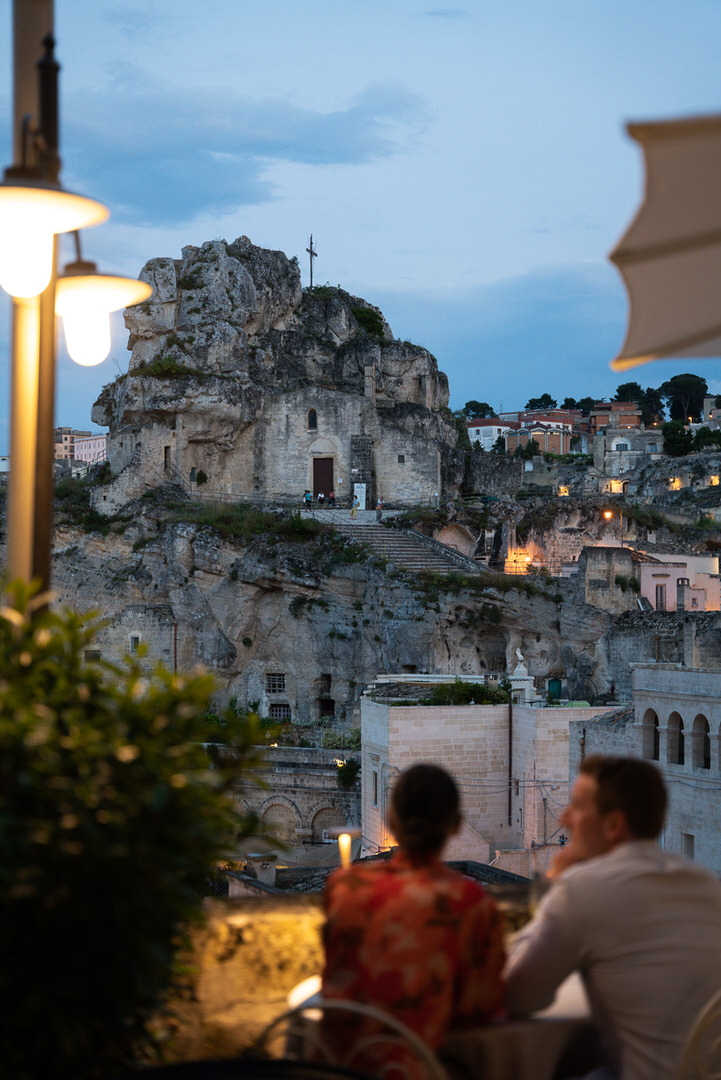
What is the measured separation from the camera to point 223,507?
38.1 meters

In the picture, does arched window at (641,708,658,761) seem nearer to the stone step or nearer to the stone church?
the stone step

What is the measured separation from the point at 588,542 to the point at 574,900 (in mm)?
38725

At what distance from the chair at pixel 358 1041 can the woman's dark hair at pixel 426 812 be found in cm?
42

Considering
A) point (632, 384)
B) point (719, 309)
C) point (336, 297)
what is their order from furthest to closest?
point (632, 384), point (336, 297), point (719, 309)

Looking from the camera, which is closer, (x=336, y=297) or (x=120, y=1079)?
(x=120, y=1079)

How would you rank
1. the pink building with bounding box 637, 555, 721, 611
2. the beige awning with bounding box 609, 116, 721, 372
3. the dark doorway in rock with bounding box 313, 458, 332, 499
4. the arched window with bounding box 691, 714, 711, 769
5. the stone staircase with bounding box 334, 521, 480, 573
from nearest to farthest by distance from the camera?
the beige awning with bounding box 609, 116, 721, 372 < the arched window with bounding box 691, 714, 711, 769 < the stone staircase with bounding box 334, 521, 480, 573 < the pink building with bounding box 637, 555, 721, 611 < the dark doorway in rock with bounding box 313, 458, 332, 499

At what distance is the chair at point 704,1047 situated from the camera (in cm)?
293

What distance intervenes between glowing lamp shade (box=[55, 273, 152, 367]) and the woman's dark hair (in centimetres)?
235

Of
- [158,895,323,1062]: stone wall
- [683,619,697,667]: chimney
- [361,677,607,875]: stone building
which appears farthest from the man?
[683,619,697,667]: chimney

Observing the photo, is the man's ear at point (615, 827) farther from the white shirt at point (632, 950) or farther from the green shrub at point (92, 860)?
the green shrub at point (92, 860)

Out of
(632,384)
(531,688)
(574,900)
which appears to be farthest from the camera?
(632,384)

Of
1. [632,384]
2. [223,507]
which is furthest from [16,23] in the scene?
[632,384]

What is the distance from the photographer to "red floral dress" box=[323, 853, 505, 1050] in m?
2.81

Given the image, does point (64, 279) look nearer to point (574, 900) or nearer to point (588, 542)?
point (574, 900)
